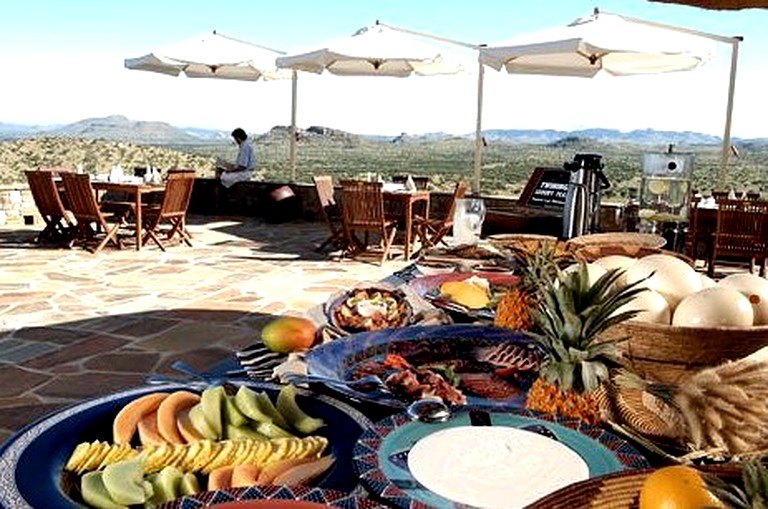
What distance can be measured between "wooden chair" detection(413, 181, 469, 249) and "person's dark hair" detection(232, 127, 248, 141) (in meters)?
3.77

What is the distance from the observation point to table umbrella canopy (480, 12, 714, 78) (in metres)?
7.18

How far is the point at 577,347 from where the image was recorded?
1.15m

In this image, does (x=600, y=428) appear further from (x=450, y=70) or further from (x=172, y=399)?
(x=450, y=70)

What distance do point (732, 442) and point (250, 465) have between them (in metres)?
0.67

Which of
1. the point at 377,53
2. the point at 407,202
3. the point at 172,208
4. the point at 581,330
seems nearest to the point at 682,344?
the point at 581,330

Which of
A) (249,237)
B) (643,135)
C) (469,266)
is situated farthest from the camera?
(643,135)

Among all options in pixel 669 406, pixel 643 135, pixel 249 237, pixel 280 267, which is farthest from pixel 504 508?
pixel 643 135

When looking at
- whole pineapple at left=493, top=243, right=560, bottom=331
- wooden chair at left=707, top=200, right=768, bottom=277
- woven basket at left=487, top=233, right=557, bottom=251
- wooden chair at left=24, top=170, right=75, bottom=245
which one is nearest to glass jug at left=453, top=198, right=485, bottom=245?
woven basket at left=487, top=233, right=557, bottom=251

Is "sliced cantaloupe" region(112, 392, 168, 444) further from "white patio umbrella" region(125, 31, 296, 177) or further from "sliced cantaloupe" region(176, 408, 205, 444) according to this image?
"white patio umbrella" region(125, 31, 296, 177)

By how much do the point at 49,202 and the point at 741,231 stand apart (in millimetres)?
7644

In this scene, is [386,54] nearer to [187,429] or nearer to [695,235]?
[695,235]

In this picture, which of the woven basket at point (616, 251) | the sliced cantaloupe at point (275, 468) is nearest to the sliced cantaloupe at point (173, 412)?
the sliced cantaloupe at point (275, 468)

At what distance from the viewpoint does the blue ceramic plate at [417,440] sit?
2.80 feet

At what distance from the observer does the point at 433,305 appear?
191cm
